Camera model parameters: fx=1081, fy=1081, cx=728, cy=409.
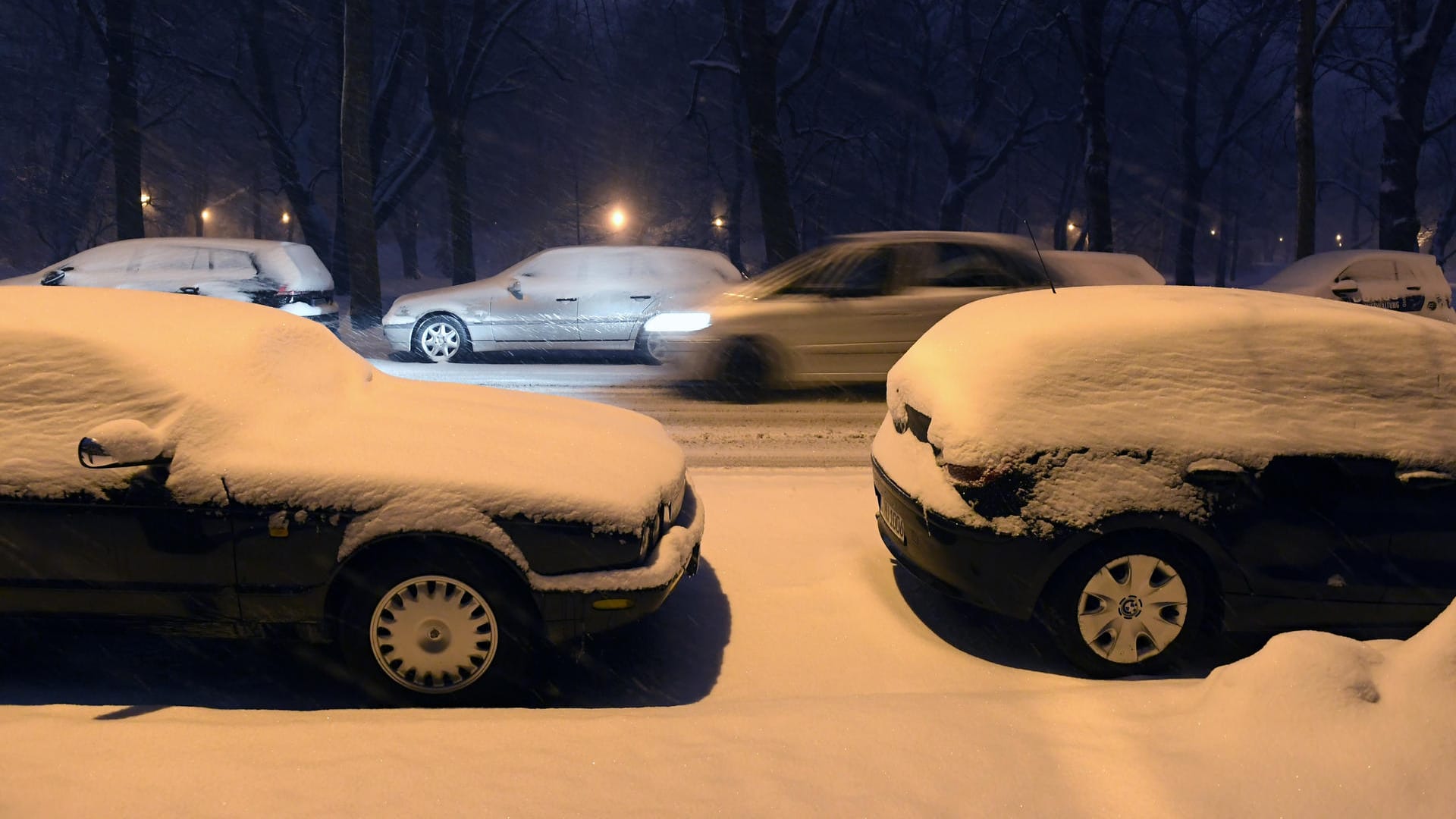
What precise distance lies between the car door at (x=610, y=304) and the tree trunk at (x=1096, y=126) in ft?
41.2

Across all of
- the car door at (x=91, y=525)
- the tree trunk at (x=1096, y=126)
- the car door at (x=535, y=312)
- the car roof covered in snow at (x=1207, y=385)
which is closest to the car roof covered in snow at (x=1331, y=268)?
the tree trunk at (x=1096, y=126)

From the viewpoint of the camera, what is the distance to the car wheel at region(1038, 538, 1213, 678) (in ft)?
13.5

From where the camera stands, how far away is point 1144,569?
4129mm

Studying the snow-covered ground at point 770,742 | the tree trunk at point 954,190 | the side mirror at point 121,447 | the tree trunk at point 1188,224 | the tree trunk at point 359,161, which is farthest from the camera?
the tree trunk at point 1188,224

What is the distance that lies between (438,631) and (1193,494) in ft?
9.26

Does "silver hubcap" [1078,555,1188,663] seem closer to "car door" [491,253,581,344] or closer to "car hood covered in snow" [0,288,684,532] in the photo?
"car hood covered in snow" [0,288,684,532]

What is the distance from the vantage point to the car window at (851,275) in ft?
33.4

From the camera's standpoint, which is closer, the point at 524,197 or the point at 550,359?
the point at 550,359

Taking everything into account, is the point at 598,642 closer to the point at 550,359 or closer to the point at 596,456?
the point at 596,456

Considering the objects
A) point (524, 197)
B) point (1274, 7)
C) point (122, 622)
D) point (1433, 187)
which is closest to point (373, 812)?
point (122, 622)

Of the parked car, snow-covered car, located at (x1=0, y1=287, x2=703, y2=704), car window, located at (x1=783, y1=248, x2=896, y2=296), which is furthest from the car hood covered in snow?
the parked car

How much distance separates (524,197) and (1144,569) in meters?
49.3

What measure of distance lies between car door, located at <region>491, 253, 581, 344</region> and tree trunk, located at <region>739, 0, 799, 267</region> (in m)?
6.57

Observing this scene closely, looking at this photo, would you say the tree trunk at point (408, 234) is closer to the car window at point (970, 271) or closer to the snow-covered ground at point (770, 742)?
the car window at point (970, 271)
